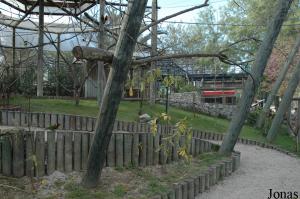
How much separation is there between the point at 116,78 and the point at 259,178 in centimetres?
400

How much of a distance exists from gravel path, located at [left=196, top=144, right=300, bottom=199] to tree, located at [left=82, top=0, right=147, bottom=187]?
6.26 ft

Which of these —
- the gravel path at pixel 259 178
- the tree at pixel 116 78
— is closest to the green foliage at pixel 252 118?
the gravel path at pixel 259 178

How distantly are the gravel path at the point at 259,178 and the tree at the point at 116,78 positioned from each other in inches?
75.2

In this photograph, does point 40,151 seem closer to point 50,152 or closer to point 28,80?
point 50,152

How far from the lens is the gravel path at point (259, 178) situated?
20.9 feet

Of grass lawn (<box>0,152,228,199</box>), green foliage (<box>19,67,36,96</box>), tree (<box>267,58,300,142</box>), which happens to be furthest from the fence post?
tree (<box>267,58,300,142</box>)

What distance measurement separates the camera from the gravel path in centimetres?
636

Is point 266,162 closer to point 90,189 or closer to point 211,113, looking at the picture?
point 90,189

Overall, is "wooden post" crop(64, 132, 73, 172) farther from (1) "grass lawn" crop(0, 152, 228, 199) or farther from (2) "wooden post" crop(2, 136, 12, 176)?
(2) "wooden post" crop(2, 136, 12, 176)

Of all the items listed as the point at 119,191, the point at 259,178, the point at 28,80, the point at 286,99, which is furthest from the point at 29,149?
the point at 286,99

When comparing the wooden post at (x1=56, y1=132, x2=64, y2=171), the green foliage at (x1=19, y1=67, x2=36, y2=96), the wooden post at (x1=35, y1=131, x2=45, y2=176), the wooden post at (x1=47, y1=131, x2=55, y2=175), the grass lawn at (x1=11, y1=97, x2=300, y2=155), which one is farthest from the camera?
the green foliage at (x1=19, y1=67, x2=36, y2=96)

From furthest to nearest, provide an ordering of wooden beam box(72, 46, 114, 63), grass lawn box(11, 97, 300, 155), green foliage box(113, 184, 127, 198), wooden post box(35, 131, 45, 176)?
1. grass lawn box(11, 97, 300, 155)
2. wooden post box(35, 131, 45, 176)
3. green foliage box(113, 184, 127, 198)
4. wooden beam box(72, 46, 114, 63)

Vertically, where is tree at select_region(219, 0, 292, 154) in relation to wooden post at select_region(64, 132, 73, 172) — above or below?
above

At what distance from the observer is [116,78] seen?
4.97m
